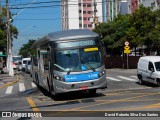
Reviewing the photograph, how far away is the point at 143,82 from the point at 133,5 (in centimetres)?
6861

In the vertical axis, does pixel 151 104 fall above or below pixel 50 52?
below

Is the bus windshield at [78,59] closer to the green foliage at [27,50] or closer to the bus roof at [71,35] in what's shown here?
the bus roof at [71,35]

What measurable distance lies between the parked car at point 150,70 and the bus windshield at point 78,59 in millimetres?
7099

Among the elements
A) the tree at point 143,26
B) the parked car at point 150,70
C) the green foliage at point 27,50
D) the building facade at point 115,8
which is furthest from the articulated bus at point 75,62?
the building facade at point 115,8

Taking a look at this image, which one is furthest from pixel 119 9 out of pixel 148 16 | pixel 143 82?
pixel 143 82

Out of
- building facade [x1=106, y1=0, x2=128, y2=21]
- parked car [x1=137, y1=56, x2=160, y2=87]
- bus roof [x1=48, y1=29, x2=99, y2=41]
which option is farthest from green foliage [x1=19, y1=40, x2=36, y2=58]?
building facade [x1=106, y1=0, x2=128, y2=21]

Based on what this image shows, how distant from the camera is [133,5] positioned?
93.9 metres

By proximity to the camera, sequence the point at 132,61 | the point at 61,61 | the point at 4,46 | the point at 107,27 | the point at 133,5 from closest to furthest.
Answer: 1. the point at 61,61
2. the point at 132,61
3. the point at 107,27
4. the point at 4,46
5. the point at 133,5

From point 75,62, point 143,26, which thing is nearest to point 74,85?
point 75,62

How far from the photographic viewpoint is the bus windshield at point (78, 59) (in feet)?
A: 58.9

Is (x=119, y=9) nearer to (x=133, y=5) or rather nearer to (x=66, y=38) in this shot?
(x=133, y=5)

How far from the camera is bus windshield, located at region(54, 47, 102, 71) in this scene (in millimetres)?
17953

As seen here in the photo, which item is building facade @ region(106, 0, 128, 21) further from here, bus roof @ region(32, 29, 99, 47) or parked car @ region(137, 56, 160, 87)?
bus roof @ region(32, 29, 99, 47)

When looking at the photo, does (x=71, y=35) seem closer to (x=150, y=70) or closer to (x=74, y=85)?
(x=74, y=85)
